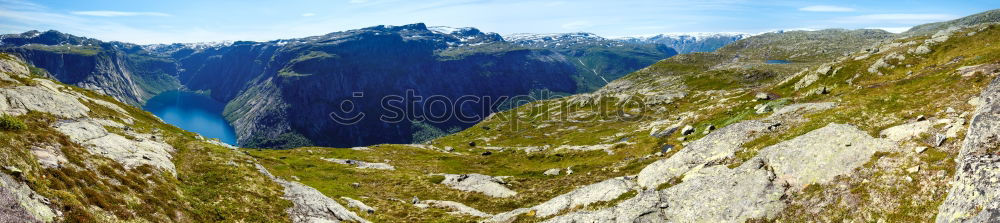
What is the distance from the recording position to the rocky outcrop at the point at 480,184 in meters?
48.7

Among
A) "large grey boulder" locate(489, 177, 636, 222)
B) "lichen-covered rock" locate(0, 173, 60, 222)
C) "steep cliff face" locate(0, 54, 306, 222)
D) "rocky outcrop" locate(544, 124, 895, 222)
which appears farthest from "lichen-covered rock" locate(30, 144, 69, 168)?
"rocky outcrop" locate(544, 124, 895, 222)

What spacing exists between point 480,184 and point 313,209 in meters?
21.7

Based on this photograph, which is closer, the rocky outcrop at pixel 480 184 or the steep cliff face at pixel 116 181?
the steep cliff face at pixel 116 181

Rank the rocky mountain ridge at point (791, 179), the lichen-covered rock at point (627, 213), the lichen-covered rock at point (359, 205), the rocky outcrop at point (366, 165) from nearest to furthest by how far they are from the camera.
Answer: the rocky mountain ridge at point (791, 179) → the lichen-covered rock at point (627, 213) → the lichen-covered rock at point (359, 205) → the rocky outcrop at point (366, 165)

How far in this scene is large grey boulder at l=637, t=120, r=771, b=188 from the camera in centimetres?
3487

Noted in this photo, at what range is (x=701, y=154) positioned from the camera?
37625 millimetres

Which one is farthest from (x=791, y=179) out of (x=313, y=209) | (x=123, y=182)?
(x=123, y=182)

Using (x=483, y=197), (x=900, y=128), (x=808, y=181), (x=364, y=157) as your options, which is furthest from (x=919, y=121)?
(x=364, y=157)

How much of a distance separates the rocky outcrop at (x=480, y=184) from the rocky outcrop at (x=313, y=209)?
1605cm

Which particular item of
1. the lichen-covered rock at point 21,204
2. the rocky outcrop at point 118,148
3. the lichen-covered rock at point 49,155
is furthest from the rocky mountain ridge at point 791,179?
the lichen-covered rock at point 21,204

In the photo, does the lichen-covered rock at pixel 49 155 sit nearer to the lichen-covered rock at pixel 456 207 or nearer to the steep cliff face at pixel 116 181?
the steep cliff face at pixel 116 181

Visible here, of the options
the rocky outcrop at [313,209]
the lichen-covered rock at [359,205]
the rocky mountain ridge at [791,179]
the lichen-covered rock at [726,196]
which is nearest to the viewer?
the rocky mountain ridge at [791,179]

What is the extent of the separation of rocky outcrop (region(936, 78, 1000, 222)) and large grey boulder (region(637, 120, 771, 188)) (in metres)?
14.8

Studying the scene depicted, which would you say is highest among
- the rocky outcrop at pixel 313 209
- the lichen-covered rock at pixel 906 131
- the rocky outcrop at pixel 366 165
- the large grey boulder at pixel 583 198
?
the lichen-covered rock at pixel 906 131
